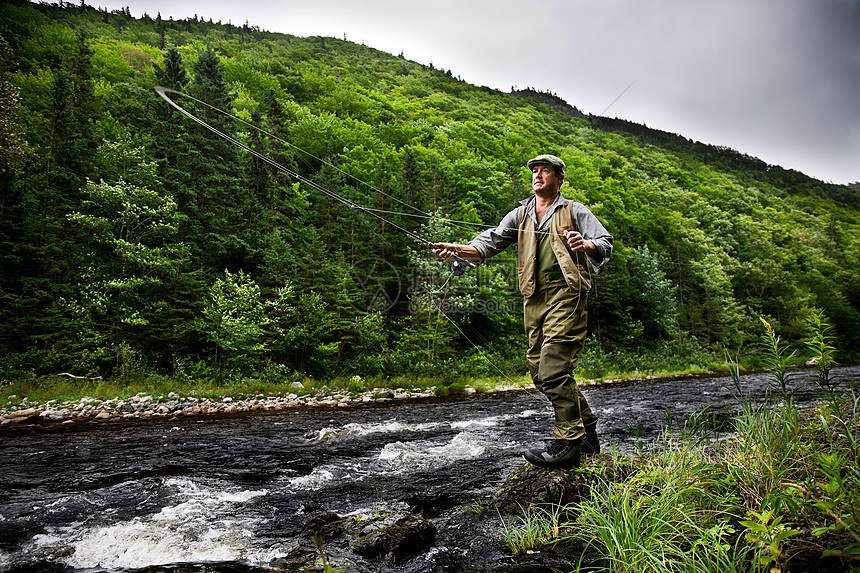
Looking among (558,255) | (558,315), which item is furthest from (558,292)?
(558,255)

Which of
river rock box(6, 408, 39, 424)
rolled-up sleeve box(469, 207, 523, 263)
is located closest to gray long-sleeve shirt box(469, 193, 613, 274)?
rolled-up sleeve box(469, 207, 523, 263)

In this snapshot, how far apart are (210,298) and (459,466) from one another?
14.5 metres

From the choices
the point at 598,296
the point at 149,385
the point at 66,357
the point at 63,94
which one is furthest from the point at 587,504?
the point at 598,296

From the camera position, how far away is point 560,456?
3467mm

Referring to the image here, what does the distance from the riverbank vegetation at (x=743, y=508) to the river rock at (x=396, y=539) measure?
59 cm

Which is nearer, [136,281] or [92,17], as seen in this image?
[136,281]

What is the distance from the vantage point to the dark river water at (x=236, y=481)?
3023mm

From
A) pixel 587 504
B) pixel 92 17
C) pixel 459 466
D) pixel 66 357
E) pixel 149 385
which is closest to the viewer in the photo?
pixel 587 504

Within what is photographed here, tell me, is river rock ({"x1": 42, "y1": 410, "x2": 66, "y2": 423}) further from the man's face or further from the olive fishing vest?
the man's face

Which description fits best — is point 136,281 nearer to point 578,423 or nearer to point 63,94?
point 63,94

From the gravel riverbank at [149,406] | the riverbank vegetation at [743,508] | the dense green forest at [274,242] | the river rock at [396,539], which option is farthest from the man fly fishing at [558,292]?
the gravel riverbank at [149,406]

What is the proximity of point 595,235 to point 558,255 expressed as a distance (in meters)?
0.36

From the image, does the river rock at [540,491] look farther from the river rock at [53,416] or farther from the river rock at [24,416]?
the river rock at [24,416]

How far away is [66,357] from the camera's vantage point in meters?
13.5
